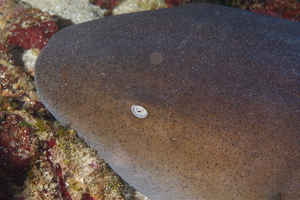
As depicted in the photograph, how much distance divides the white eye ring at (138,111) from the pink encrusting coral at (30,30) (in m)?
A: 2.84

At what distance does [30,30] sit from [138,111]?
3.19m

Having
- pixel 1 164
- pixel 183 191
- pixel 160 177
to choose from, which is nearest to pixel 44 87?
pixel 1 164

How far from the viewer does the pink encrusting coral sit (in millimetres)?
3793

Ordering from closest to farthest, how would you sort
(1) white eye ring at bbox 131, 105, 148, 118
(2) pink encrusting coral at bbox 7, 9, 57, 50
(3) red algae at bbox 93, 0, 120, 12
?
(1) white eye ring at bbox 131, 105, 148, 118 → (2) pink encrusting coral at bbox 7, 9, 57, 50 → (3) red algae at bbox 93, 0, 120, 12

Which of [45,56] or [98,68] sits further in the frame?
[45,56]

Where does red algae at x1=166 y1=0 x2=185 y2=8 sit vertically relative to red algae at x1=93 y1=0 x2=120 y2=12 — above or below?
above

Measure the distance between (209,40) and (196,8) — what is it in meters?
0.84

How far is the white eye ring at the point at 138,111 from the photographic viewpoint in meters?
2.23

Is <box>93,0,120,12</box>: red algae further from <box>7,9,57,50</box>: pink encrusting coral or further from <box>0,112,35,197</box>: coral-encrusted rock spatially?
<box>0,112,35,197</box>: coral-encrusted rock

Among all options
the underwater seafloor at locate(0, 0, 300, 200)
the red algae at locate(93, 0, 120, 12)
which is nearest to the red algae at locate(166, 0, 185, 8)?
the red algae at locate(93, 0, 120, 12)

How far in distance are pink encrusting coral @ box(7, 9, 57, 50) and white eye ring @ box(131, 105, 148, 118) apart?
9.33ft

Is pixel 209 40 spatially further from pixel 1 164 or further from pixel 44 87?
pixel 1 164

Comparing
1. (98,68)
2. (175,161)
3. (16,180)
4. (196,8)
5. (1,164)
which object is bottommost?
(16,180)

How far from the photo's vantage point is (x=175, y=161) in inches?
87.6
